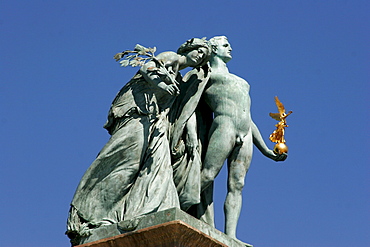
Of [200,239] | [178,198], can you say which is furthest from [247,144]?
[200,239]

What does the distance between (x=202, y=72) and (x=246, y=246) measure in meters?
2.83

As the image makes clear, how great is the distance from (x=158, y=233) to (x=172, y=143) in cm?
189

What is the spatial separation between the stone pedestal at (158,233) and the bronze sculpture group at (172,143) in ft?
0.82

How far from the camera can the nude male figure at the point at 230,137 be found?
1239cm

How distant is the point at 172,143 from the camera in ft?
39.8

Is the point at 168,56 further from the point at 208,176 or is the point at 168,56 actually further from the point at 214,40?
the point at 208,176

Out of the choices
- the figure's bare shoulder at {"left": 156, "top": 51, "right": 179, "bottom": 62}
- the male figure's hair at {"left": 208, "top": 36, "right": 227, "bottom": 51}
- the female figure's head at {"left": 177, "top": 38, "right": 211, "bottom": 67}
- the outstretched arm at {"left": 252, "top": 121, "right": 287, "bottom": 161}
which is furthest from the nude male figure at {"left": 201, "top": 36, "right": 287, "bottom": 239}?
the figure's bare shoulder at {"left": 156, "top": 51, "right": 179, "bottom": 62}

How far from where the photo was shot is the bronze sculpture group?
37.5ft

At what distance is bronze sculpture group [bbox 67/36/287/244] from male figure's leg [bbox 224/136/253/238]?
16mm

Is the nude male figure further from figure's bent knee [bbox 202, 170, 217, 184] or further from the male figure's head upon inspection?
the male figure's head

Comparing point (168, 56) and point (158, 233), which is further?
point (168, 56)

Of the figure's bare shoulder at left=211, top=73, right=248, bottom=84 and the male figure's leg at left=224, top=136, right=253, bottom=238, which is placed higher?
the figure's bare shoulder at left=211, top=73, right=248, bottom=84

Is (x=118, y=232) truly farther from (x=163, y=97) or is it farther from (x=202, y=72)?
(x=202, y=72)

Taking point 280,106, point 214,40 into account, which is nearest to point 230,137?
point 280,106
